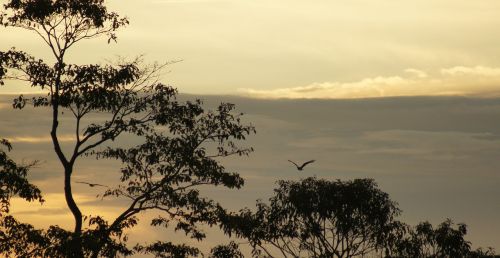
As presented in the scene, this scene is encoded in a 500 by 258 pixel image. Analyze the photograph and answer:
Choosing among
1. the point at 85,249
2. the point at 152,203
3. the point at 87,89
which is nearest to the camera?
the point at 85,249

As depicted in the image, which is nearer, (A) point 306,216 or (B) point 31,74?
(B) point 31,74

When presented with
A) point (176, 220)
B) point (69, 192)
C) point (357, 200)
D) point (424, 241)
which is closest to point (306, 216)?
point (357, 200)

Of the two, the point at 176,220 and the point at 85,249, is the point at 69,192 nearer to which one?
the point at 85,249

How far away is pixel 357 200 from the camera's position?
44.4 metres

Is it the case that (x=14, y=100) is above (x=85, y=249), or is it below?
above

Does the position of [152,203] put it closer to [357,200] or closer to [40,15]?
[40,15]

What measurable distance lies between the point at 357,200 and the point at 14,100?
20080mm

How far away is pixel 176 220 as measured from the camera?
35750 mm

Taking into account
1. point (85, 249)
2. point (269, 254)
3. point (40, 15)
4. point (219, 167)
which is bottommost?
point (269, 254)

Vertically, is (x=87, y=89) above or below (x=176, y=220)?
above

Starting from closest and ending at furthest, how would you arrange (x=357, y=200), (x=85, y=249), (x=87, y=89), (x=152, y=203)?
(x=85, y=249) < (x=87, y=89) < (x=152, y=203) < (x=357, y=200)

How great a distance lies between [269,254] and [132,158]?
14.5m

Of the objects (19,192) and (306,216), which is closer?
(19,192)

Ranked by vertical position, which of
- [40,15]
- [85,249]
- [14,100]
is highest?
[40,15]
